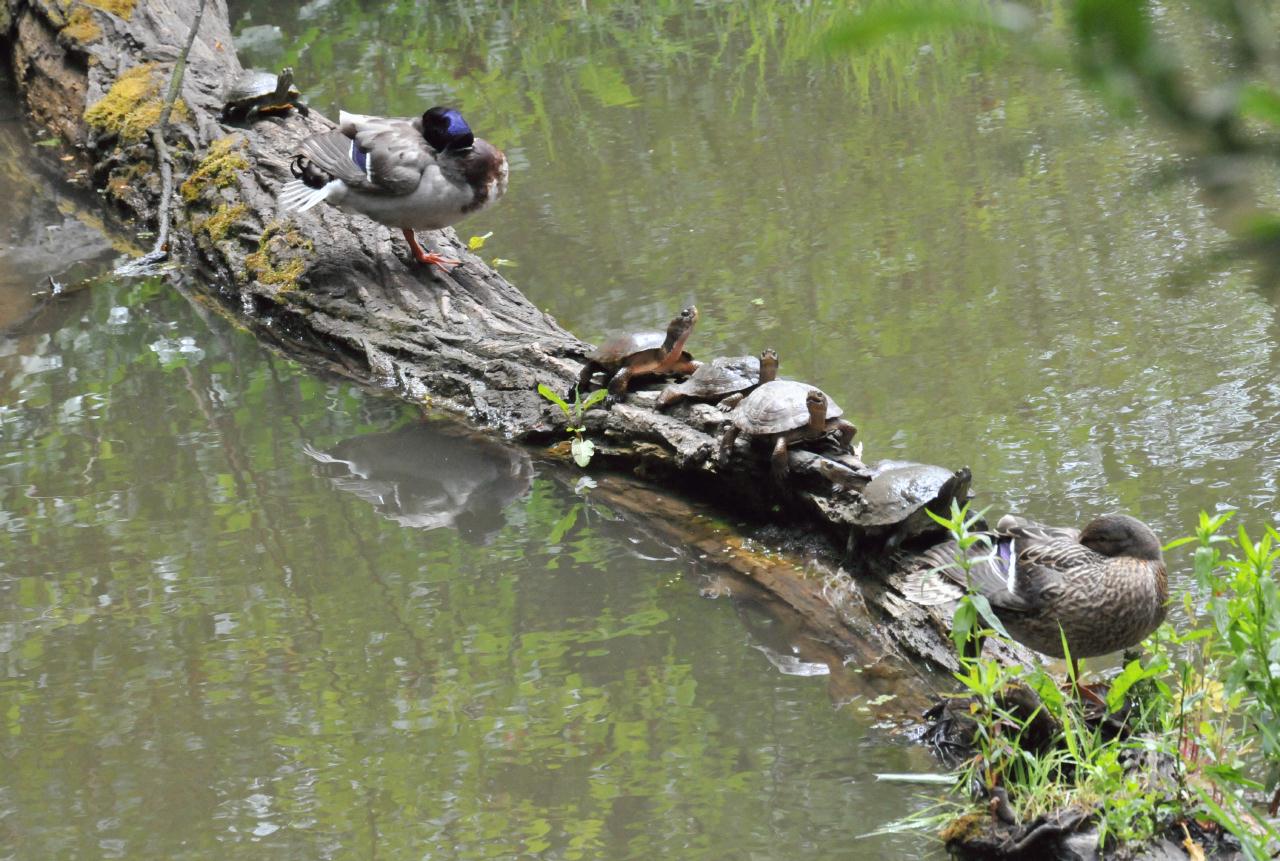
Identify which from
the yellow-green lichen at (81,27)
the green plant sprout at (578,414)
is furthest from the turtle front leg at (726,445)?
the yellow-green lichen at (81,27)

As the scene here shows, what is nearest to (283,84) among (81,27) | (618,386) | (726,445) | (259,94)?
(259,94)

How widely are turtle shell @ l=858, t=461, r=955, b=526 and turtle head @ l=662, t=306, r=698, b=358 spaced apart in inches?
48.4

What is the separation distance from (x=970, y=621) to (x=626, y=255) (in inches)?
167

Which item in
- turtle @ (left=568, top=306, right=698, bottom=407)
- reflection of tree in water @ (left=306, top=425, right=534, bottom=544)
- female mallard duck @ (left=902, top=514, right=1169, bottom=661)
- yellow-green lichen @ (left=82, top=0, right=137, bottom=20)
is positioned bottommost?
reflection of tree in water @ (left=306, top=425, right=534, bottom=544)

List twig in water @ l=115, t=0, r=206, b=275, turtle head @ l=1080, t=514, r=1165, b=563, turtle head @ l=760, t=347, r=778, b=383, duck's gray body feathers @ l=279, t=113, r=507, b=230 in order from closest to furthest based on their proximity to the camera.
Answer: turtle head @ l=1080, t=514, r=1165, b=563, turtle head @ l=760, t=347, r=778, b=383, duck's gray body feathers @ l=279, t=113, r=507, b=230, twig in water @ l=115, t=0, r=206, b=275

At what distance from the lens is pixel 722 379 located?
464 centimetres

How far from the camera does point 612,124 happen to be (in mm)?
8641

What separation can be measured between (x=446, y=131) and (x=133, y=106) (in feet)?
10.5

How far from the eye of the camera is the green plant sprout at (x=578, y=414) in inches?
194

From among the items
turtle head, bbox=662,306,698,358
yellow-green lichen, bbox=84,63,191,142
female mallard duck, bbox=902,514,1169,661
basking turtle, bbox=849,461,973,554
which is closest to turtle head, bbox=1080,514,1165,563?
female mallard duck, bbox=902,514,1169,661

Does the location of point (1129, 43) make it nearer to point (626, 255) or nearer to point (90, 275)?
point (626, 255)

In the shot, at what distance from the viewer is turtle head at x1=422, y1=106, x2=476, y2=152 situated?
18.4 feet

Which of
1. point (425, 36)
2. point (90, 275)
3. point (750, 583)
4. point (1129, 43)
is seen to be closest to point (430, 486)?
point (750, 583)

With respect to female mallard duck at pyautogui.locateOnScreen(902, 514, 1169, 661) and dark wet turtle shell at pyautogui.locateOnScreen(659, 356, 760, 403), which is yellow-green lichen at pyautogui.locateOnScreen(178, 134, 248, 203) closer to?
dark wet turtle shell at pyautogui.locateOnScreen(659, 356, 760, 403)
